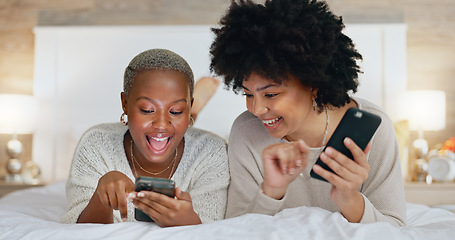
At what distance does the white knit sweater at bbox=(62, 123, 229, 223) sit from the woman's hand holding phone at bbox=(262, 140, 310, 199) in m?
0.24

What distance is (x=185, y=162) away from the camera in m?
1.63

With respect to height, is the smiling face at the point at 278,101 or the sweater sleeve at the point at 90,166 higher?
the smiling face at the point at 278,101

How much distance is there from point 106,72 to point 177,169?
2.28m

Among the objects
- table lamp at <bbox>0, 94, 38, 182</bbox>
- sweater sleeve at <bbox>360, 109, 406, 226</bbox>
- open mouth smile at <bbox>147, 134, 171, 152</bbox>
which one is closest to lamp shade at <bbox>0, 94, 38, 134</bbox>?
table lamp at <bbox>0, 94, 38, 182</bbox>

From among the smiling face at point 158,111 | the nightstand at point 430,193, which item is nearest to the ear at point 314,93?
the smiling face at point 158,111

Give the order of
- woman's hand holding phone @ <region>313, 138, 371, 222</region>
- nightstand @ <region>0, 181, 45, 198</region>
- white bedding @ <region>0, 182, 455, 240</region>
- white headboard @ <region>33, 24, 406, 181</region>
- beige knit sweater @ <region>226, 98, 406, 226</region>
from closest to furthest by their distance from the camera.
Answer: white bedding @ <region>0, 182, 455, 240</region> < woman's hand holding phone @ <region>313, 138, 371, 222</region> < beige knit sweater @ <region>226, 98, 406, 226</region> < nightstand @ <region>0, 181, 45, 198</region> < white headboard @ <region>33, 24, 406, 181</region>

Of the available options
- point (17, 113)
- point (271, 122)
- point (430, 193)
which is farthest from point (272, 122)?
point (17, 113)

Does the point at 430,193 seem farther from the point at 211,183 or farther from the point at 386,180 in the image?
the point at 211,183

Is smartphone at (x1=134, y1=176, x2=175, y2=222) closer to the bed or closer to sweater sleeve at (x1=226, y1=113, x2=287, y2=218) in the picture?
sweater sleeve at (x1=226, y1=113, x2=287, y2=218)

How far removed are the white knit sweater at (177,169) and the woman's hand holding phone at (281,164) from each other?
236mm

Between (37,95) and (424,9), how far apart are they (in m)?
3.33

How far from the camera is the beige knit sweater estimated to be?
142 cm

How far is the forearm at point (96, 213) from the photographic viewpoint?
1.33 metres

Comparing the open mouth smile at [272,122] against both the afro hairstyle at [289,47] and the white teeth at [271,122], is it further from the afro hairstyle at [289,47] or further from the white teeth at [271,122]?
the afro hairstyle at [289,47]
